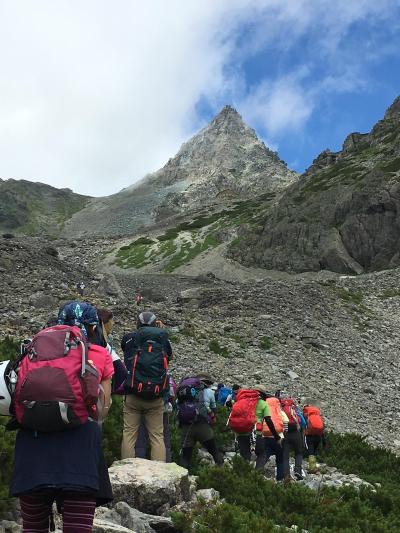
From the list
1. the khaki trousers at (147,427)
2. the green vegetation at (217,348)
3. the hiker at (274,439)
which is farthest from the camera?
the green vegetation at (217,348)

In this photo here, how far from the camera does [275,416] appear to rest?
37.9 ft

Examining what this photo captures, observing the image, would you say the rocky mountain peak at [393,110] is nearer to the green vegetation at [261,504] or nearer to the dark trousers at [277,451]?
the dark trousers at [277,451]

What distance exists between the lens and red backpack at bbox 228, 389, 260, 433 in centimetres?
1101

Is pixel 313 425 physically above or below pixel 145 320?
below

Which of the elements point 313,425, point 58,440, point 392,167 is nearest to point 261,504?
point 58,440

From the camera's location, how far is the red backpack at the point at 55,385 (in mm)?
3822

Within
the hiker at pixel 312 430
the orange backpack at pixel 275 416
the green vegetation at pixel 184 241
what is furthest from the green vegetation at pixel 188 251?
the orange backpack at pixel 275 416

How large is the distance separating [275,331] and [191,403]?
15.9 metres

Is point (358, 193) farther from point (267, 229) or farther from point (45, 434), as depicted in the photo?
point (45, 434)

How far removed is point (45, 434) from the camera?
390cm

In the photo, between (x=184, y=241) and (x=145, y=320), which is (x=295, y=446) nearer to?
(x=145, y=320)

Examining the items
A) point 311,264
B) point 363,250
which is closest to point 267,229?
point 311,264

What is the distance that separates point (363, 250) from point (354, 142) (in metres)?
81.9

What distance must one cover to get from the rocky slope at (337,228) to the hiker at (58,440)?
199 feet
